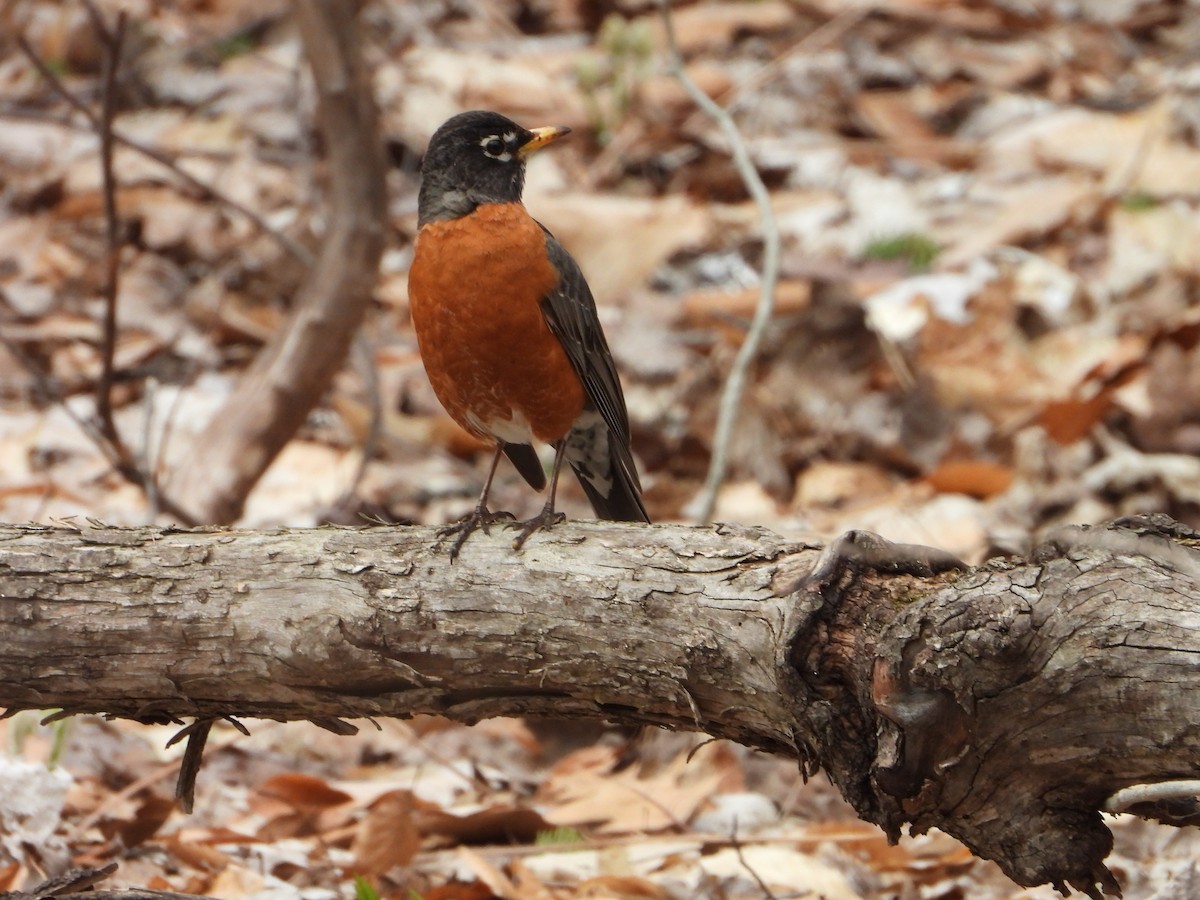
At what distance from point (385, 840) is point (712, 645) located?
1485mm

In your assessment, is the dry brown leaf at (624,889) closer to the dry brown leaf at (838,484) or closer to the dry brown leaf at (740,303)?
the dry brown leaf at (838,484)

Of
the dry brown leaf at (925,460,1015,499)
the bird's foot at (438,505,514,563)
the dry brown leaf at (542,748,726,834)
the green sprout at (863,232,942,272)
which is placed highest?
the green sprout at (863,232,942,272)

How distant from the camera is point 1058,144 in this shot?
8797 millimetres

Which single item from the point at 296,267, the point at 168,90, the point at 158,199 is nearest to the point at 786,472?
the point at 296,267

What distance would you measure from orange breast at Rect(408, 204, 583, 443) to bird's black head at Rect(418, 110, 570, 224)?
0.25 ft

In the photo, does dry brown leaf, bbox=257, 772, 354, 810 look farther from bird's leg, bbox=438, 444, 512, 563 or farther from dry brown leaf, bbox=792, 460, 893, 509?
dry brown leaf, bbox=792, 460, 893, 509

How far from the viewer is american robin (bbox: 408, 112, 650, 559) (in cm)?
394

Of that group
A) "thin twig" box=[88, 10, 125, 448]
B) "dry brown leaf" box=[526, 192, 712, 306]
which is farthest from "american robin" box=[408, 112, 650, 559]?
"dry brown leaf" box=[526, 192, 712, 306]

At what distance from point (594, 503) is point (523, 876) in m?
1.27

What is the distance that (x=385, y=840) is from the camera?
363cm

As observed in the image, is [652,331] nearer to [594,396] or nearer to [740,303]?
[740,303]

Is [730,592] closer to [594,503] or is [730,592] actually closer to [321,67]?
[594,503]

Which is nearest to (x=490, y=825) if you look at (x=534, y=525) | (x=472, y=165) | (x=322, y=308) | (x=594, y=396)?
(x=534, y=525)

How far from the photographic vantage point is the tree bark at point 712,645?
2215mm
